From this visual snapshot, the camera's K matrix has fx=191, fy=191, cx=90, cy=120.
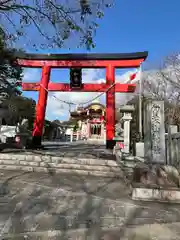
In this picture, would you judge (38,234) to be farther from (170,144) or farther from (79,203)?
(170,144)

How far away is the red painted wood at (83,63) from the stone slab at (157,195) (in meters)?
9.73

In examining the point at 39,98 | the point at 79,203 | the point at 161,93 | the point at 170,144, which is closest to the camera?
the point at 79,203

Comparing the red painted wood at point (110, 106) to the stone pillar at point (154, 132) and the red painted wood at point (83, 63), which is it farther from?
the stone pillar at point (154, 132)

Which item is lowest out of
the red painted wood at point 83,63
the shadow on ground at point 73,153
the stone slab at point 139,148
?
the shadow on ground at point 73,153

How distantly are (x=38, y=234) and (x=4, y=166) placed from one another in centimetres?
465

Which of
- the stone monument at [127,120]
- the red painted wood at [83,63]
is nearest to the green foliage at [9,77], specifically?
the red painted wood at [83,63]

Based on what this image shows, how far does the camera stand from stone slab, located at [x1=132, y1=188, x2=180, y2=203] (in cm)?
374

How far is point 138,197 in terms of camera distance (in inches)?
148

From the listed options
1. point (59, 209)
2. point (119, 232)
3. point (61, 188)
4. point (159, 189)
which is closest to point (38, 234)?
point (59, 209)

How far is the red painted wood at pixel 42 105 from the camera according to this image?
37.7ft

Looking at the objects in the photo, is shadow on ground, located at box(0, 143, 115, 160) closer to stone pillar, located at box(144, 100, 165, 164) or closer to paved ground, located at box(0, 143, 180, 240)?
stone pillar, located at box(144, 100, 165, 164)

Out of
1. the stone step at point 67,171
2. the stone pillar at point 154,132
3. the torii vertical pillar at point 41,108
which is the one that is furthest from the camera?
the torii vertical pillar at point 41,108

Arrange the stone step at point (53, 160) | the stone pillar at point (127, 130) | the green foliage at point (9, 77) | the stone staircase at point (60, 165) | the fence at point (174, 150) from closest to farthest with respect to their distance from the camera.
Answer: the fence at point (174, 150) < the stone staircase at point (60, 165) < the stone step at point (53, 160) < the stone pillar at point (127, 130) < the green foliage at point (9, 77)

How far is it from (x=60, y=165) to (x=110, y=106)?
6.44m
